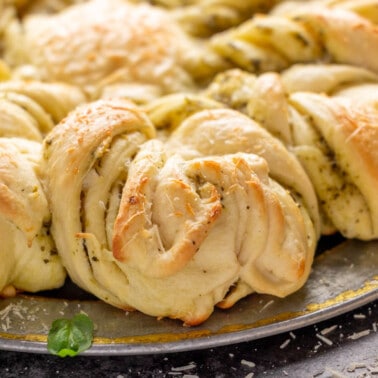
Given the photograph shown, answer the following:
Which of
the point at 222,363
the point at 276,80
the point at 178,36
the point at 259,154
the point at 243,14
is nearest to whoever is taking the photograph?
the point at 222,363

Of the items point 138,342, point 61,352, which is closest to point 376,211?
point 138,342

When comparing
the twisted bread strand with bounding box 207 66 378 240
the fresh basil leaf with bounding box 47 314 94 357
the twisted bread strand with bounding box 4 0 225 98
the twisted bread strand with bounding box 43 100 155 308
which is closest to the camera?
the fresh basil leaf with bounding box 47 314 94 357

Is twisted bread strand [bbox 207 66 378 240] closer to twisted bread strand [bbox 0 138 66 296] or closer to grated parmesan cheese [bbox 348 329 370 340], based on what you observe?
grated parmesan cheese [bbox 348 329 370 340]

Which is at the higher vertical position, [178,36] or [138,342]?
[178,36]

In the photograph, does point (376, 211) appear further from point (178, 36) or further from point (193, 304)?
point (178, 36)

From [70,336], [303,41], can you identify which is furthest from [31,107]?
[303,41]

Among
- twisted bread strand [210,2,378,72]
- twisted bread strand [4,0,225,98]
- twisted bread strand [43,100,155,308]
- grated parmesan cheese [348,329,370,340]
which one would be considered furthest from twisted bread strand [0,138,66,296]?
twisted bread strand [210,2,378,72]

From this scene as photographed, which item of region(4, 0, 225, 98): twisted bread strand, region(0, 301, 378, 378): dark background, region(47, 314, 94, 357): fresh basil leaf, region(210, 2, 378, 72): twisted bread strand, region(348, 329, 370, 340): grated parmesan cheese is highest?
region(210, 2, 378, 72): twisted bread strand
